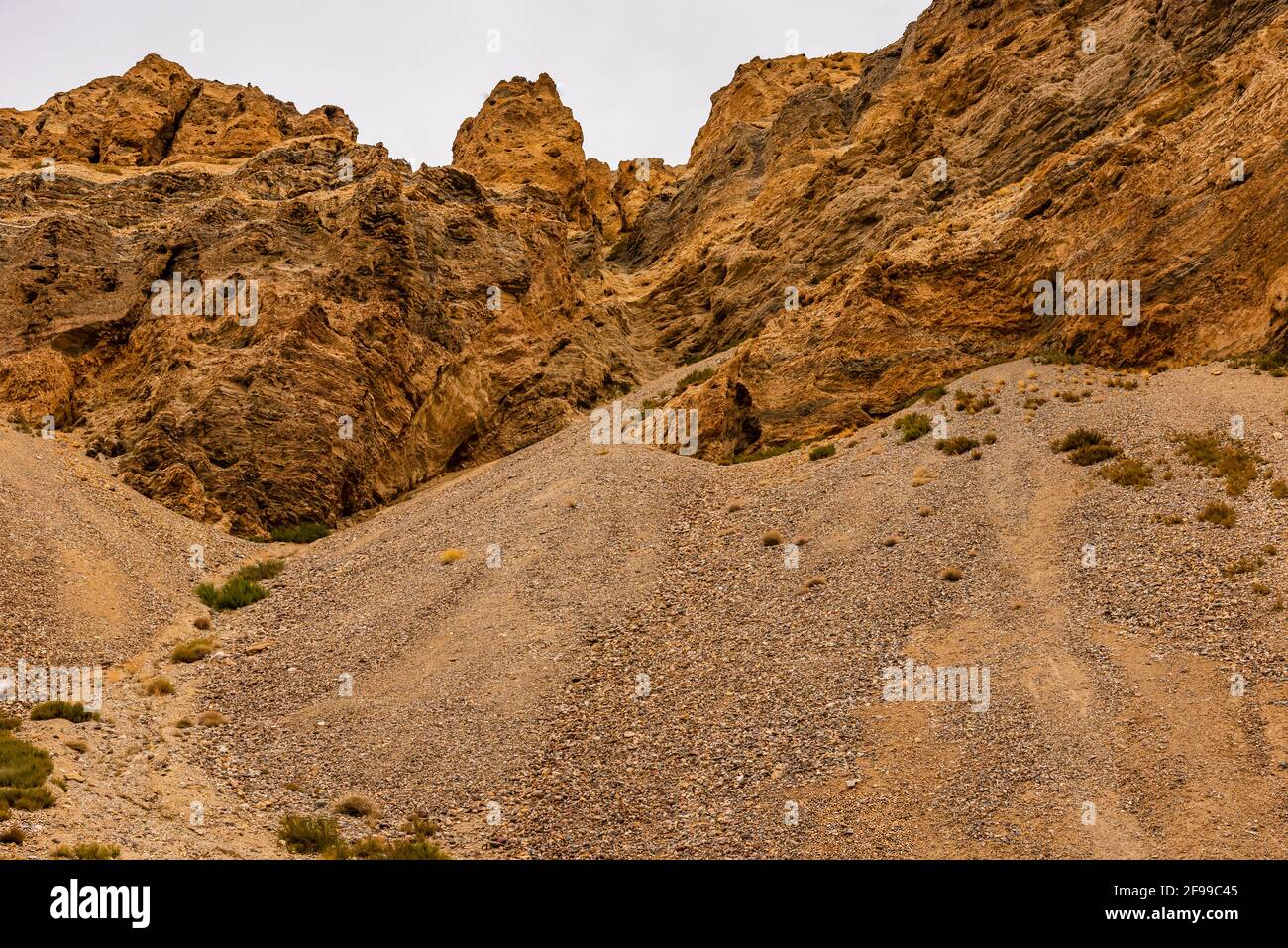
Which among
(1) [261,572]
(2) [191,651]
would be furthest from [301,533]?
(2) [191,651]

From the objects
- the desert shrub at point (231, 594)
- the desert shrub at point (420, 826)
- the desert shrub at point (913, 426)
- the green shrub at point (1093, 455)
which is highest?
the desert shrub at point (913, 426)

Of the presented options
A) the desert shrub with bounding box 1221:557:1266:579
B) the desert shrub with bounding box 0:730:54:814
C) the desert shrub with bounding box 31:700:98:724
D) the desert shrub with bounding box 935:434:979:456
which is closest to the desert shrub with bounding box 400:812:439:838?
the desert shrub with bounding box 0:730:54:814

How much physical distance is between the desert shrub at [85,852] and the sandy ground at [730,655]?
58 cm

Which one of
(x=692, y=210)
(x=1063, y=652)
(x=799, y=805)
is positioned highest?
(x=692, y=210)

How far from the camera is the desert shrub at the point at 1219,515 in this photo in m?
21.2

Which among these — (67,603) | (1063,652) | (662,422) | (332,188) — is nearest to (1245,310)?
(1063,652)

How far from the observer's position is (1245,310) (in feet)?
96.5

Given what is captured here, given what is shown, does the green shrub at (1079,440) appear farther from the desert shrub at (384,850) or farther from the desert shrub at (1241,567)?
the desert shrub at (384,850)

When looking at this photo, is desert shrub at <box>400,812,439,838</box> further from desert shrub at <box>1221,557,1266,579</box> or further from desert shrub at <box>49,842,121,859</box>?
desert shrub at <box>1221,557,1266,579</box>

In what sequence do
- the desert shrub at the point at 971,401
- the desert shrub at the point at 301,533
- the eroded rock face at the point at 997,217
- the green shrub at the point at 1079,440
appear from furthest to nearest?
1. the desert shrub at the point at 301,533
2. the desert shrub at the point at 971,401
3. the eroded rock face at the point at 997,217
4. the green shrub at the point at 1079,440

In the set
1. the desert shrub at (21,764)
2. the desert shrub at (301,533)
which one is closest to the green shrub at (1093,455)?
the desert shrub at (21,764)

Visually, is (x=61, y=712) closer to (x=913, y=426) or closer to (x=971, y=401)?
(x=913, y=426)

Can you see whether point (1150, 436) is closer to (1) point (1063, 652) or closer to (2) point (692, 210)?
(1) point (1063, 652)
